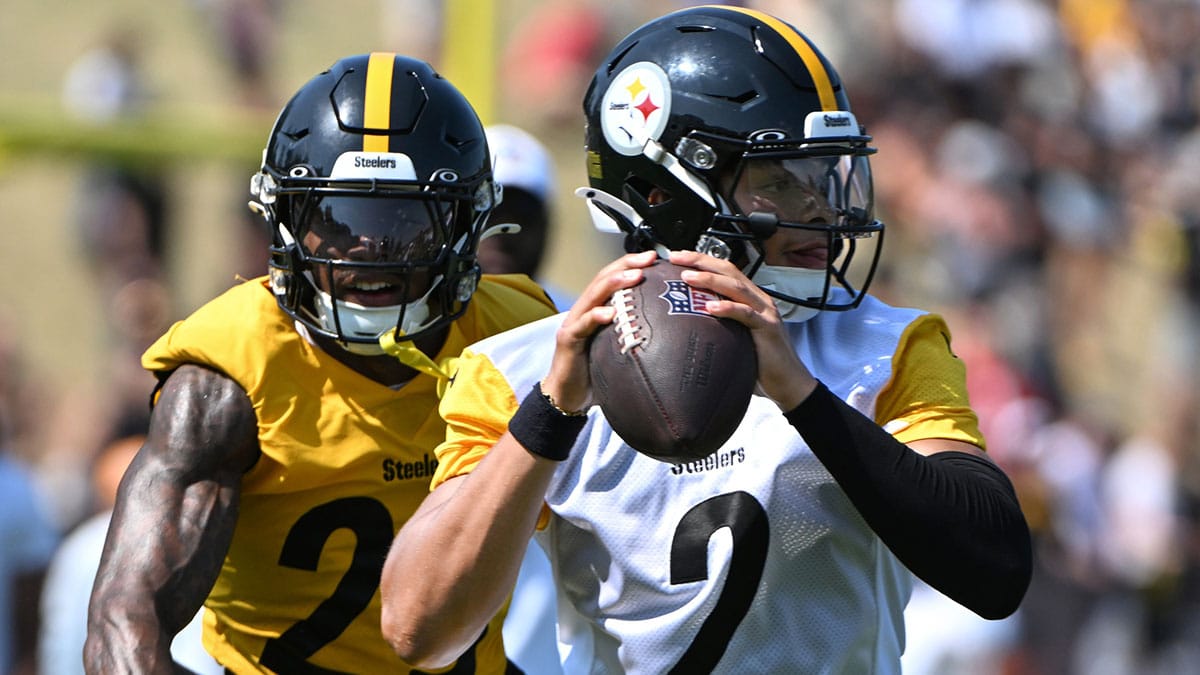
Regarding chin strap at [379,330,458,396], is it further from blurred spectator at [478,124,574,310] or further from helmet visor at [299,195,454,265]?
blurred spectator at [478,124,574,310]

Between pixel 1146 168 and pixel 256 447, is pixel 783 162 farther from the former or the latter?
pixel 1146 168

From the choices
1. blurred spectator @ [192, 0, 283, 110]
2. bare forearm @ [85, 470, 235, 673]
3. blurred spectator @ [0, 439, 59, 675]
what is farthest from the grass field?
bare forearm @ [85, 470, 235, 673]

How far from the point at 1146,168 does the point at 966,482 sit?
10702 mm

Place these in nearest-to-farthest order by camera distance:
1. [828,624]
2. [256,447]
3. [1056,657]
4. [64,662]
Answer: [828,624] → [256,447] → [64,662] → [1056,657]

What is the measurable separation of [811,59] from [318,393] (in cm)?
115

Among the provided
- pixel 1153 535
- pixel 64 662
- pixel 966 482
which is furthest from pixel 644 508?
pixel 1153 535

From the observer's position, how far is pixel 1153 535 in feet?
33.5

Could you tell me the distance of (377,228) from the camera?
344 cm

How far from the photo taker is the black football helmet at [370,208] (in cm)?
→ 344

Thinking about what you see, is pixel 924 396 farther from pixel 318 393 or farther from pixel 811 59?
pixel 318 393

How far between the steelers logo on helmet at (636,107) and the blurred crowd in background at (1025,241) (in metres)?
5.74

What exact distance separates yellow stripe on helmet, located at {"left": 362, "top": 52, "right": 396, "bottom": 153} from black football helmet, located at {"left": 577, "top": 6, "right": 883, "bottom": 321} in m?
0.49

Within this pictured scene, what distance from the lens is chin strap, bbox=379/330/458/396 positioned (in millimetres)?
3416

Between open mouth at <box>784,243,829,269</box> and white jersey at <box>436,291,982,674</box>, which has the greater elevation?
open mouth at <box>784,243,829,269</box>
